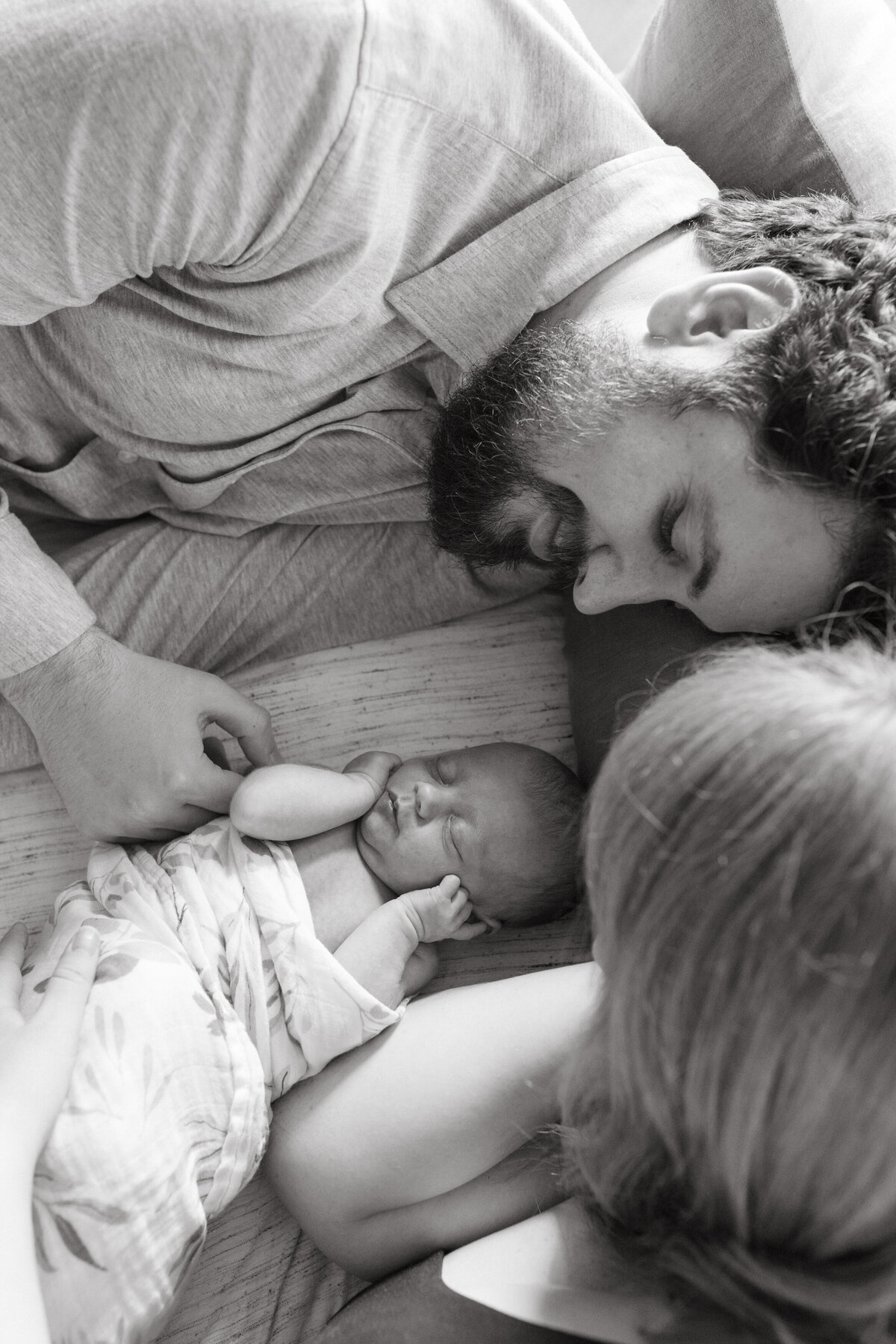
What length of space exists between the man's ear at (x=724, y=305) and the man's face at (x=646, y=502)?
0.05 meters

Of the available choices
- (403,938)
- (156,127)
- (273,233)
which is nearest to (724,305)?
(273,233)

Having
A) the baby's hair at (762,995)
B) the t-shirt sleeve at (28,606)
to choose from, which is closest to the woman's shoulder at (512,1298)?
the baby's hair at (762,995)

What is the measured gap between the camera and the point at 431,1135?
103 cm

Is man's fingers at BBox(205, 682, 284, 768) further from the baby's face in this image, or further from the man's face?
the man's face

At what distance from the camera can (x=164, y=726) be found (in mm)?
1230

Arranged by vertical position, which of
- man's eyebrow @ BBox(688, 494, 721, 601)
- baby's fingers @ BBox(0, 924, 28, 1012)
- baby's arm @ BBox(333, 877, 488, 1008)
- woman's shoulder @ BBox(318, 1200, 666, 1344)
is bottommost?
woman's shoulder @ BBox(318, 1200, 666, 1344)

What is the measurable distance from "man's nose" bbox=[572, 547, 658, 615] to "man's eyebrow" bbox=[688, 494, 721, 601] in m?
0.08

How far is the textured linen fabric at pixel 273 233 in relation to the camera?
88 centimetres

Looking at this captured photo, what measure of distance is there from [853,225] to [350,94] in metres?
0.58

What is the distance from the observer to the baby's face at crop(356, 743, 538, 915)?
127 cm

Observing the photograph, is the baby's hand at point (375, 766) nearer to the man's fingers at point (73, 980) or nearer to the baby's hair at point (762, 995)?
the man's fingers at point (73, 980)

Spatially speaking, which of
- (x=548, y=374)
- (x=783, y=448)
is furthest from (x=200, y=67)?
(x=783, y=448)

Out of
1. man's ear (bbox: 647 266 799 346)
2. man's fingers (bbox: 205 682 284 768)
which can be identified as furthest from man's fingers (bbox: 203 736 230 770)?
man's ear (bbox: 647 266 799 346)

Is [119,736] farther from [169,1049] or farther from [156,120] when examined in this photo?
[156,120]
